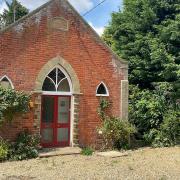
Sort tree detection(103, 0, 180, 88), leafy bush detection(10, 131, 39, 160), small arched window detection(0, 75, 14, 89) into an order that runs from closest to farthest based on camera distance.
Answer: leafy bush detection(10, 131, 39, 160) < small arched window detection(0, 75, 14, 89) < tree detection(103, 0, 180, 88)

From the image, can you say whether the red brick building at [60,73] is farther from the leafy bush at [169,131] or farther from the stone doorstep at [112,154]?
the leafy bush at [169,131]

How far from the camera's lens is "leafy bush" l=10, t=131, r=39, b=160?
1284 centimetres

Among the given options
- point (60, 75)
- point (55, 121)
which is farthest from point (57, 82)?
point (55, 121)

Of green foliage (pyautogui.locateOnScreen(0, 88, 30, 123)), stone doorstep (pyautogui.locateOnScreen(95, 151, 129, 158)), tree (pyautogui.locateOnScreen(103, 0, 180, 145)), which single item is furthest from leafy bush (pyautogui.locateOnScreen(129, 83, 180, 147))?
green foliage (pyautogui.locateOnScreen(0, 88, 30, 123))

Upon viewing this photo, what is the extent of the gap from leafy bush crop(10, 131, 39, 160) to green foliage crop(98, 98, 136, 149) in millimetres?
3180

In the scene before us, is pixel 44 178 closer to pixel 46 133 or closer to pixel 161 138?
pixel 46 133

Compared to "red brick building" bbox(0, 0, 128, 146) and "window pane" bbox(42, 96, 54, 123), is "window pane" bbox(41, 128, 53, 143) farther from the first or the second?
"window pane" bbox(42, 96, 54, 123)

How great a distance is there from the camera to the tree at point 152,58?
1728 centimetres

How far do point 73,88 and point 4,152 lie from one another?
13.6ft

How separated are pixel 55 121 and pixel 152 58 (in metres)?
5.92

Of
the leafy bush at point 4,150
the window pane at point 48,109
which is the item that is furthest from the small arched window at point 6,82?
the leafy bush at point 4,150

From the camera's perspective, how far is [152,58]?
17688 mm

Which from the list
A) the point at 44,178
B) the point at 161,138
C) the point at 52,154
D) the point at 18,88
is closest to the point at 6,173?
the point at 44,178

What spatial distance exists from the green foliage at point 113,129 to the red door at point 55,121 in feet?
4.83
